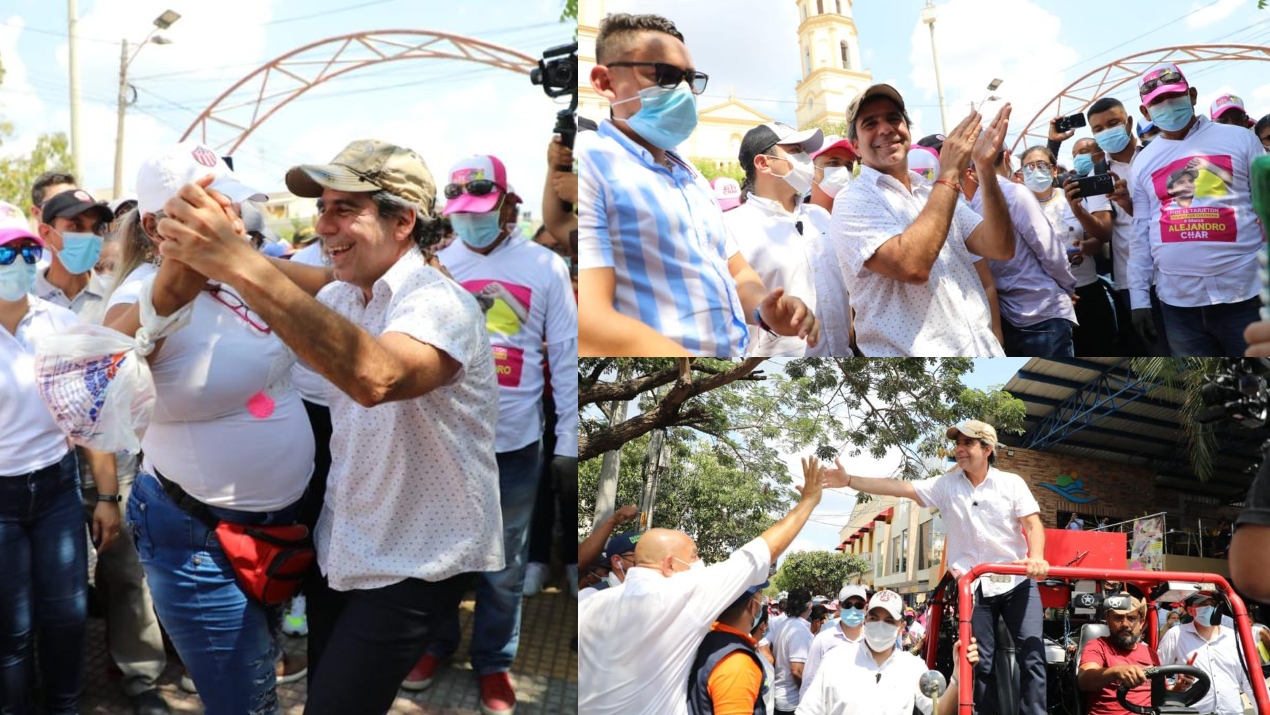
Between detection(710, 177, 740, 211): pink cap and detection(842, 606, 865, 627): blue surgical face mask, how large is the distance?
108 cm

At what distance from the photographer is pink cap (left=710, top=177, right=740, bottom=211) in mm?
2578

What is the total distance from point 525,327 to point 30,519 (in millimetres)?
1832

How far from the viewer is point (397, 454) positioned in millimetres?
2055

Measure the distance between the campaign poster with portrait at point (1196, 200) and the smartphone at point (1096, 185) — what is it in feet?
0.38

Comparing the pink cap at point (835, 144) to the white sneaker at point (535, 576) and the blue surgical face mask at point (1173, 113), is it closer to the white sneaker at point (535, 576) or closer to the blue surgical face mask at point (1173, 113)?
the blue surgical face mask at point (1173, 113)

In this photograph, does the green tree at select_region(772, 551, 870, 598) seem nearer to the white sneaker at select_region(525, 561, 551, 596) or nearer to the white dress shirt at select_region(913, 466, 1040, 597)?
the white dress shirt at select_region(913, 466, 1040, 597)

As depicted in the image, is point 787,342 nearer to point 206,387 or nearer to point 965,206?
point 965,206

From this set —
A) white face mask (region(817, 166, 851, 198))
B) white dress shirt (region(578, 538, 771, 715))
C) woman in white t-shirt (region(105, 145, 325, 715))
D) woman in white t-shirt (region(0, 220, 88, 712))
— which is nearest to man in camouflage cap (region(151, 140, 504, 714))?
woman in white t-shirt (region(105, 145, 325, 715))

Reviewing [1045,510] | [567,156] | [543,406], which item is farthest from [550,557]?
[1045,510]

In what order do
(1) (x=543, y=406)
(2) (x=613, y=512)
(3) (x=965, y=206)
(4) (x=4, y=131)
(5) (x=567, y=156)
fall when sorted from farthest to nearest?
(4) (x=4, y=131) → (1) (x=543, y=406) → (5) (x=567, y=156) → (3) (x=965, y=206) → (2) (x=613, y=512)

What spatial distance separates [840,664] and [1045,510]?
629mm

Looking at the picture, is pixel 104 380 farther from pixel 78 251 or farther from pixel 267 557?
pixel 78 251

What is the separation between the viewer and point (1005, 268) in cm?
254

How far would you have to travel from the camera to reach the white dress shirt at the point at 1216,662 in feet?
7.29
